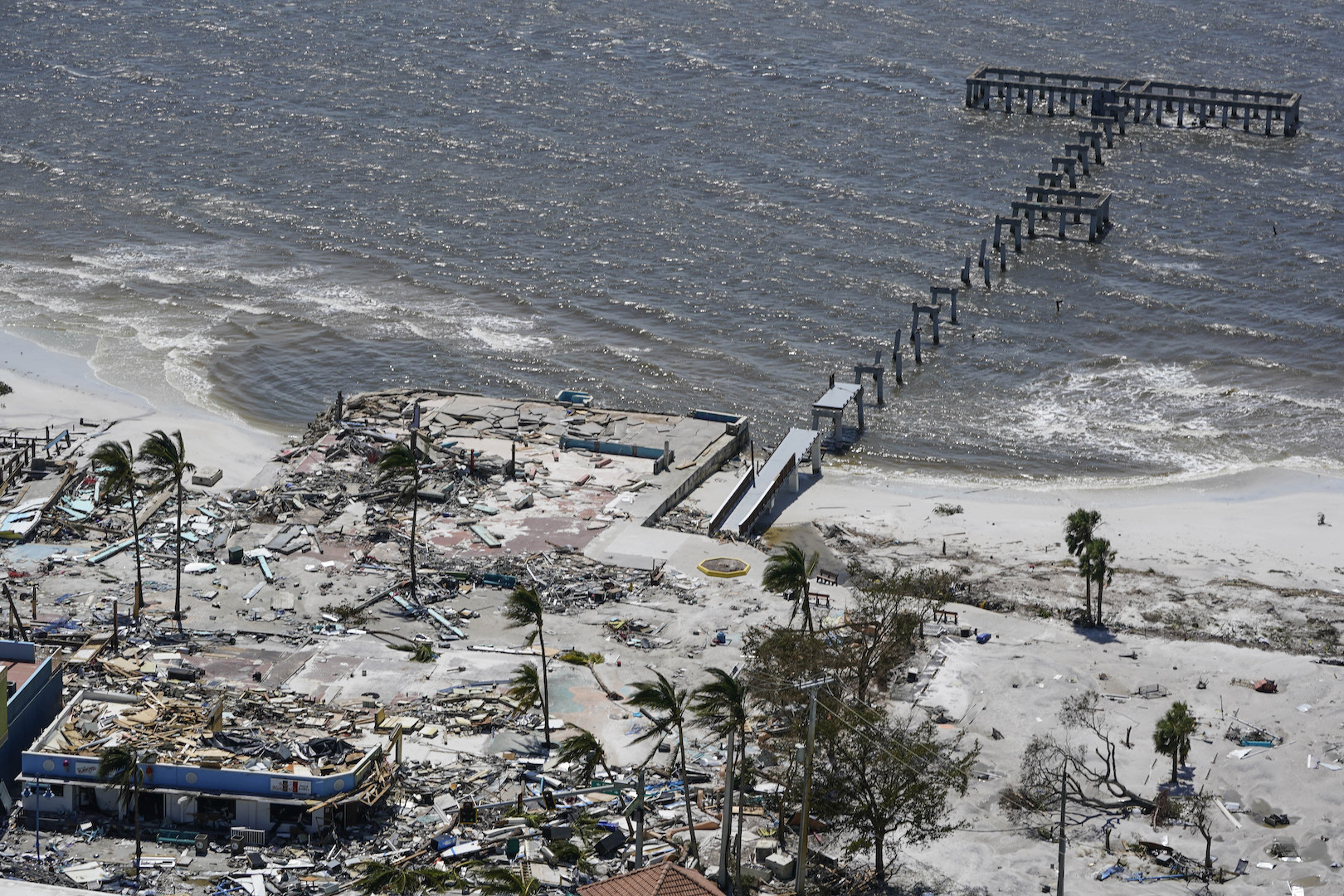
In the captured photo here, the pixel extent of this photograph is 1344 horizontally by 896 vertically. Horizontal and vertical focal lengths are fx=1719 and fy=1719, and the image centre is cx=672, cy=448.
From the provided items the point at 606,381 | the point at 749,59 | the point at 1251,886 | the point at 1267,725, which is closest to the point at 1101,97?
the point at 749,59

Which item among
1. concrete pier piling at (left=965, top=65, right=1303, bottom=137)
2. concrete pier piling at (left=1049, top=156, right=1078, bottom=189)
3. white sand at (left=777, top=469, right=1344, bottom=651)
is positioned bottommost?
white sand at (left=777, top=469, right=1344, bottom=651)

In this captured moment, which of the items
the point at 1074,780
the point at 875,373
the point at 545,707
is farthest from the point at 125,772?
the point at 875,373

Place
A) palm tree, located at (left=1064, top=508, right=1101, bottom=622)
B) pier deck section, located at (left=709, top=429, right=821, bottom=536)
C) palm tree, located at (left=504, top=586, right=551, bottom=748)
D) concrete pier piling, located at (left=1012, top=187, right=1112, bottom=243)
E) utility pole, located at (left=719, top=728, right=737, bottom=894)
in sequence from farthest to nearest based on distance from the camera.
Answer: concrete pier piling, located at (left=1012, top=187, right=1112, bottom=243)
pier deck section, located at (left=709, top=429, right=821, bottom=536)
palm tree, located at (left=1064, top=508, right=1101, bottom=622)
palm tree, located at (left=504, top=586, right=551, bottom=748)
utility pole, located at (left=719, top=728, right=737, bottom=894)

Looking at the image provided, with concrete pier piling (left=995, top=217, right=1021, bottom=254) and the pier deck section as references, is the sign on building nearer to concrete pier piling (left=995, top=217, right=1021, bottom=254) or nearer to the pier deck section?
the pier deck section

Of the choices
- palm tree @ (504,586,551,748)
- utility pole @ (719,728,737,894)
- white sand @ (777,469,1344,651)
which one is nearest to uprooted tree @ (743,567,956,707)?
utility pole @ (719,728,737,894)

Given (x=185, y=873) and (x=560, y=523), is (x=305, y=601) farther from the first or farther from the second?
(x=185, y=873)

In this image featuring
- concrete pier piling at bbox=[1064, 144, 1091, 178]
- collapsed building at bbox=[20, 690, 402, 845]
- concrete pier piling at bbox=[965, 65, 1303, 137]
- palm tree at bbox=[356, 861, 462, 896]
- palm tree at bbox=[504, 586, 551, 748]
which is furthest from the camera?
concrete pier piling at bbox=[965, 65, 1303, 137]

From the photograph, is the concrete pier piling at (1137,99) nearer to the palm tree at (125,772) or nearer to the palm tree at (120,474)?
the palm tree at (120,474)

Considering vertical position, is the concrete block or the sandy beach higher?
the sandy beach
